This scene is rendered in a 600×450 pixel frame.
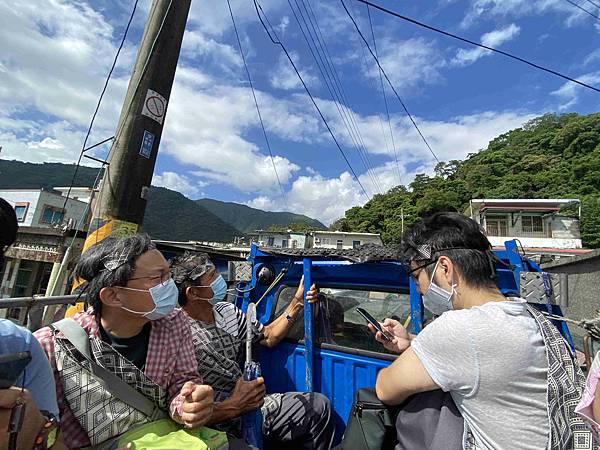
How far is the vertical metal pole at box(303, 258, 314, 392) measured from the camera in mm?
2730

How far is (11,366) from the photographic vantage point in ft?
3.57

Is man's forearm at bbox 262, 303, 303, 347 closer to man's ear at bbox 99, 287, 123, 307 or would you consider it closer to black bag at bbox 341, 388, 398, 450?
black bag at bbox 341, 388, 398, 450

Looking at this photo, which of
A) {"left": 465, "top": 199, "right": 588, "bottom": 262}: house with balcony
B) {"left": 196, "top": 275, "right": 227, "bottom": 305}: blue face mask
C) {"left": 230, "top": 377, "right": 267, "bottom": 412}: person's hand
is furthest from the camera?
{"left": 465, "top": 199, "right": 588, "bottom": 262}: house with balcony

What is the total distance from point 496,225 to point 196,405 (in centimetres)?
3727

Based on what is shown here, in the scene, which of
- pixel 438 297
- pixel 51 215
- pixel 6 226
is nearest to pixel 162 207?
pixel 51 215

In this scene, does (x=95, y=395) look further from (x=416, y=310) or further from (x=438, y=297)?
(x=416, y=310)

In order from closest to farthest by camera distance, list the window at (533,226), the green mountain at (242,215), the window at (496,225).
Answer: the window at (533,226), the window at (496,225), the green mountain at (242,215)

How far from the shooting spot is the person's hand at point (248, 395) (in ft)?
6.43

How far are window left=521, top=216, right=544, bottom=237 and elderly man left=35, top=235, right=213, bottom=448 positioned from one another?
38.2 m

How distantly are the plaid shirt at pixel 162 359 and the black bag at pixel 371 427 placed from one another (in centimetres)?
91

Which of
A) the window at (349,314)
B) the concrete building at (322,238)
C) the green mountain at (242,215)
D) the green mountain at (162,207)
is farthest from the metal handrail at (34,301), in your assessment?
the green mountain at (242,215)

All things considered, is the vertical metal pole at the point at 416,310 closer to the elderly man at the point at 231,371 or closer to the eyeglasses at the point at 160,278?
the elderly man at the point at 231,371

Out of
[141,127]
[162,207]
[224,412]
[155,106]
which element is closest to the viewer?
[224,412]

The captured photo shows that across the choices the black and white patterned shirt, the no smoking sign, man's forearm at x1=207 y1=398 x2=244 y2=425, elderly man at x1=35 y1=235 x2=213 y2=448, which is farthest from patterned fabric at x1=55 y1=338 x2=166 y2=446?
the no smoking sign
